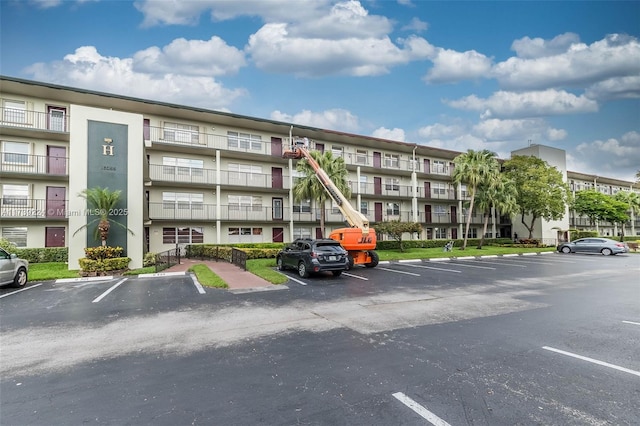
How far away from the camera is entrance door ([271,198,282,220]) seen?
28644 millimetres

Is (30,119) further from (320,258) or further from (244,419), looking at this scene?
(244,419)

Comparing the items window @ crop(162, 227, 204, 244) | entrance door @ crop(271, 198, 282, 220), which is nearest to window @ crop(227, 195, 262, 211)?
entrance door @ crop(271, 198, 282, 220)

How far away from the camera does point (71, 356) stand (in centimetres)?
542

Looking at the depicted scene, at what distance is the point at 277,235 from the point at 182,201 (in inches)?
330

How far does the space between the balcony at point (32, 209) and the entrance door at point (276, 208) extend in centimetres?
1450

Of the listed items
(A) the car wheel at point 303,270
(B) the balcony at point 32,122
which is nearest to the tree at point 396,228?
(A) the car wheel at point 303,270

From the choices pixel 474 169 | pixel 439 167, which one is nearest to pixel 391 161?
pixel 439 167

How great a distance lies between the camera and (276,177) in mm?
28984

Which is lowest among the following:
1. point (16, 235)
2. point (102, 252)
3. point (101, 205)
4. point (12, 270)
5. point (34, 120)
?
point (12, 270)

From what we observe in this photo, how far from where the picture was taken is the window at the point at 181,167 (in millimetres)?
24875

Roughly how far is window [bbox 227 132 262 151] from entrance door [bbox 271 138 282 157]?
1.15 metres

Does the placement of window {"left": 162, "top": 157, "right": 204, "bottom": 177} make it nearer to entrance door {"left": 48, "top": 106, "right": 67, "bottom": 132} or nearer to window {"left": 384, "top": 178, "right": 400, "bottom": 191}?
entrance door {"left": 48, "top": 106, "right": 67, "bottom": 132}

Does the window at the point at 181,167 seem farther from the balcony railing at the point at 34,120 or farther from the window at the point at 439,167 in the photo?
the window at the point at 439,167

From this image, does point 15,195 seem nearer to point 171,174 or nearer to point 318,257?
point 171,174
